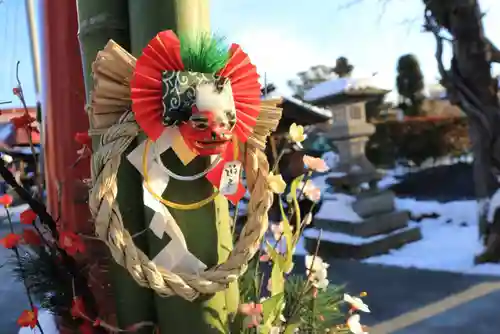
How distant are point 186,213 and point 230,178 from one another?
0.09 meters

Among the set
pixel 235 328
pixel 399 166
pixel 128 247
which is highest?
pixel 128 247

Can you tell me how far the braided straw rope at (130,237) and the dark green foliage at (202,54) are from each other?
116mm

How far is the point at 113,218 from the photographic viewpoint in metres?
0.70

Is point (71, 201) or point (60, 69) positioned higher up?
point (60, 69)

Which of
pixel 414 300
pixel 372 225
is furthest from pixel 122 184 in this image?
pixel 372 225

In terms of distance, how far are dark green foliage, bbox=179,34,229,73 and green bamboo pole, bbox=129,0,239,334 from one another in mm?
31

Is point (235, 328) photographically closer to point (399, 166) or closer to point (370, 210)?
point (370, 210)

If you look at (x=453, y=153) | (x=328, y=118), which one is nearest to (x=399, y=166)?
(x=453, y=153)

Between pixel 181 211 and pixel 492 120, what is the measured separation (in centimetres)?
518

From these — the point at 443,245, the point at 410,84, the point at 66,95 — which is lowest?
the point at 443,245

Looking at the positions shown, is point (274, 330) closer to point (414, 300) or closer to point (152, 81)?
point (152, 81)

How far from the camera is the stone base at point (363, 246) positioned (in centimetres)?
569

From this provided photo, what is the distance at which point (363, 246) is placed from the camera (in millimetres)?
5680

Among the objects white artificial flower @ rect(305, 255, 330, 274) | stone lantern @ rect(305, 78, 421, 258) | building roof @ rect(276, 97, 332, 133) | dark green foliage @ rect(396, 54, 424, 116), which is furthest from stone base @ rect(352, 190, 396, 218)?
dark green foliage @ rect(396, 54, 424, 116)
